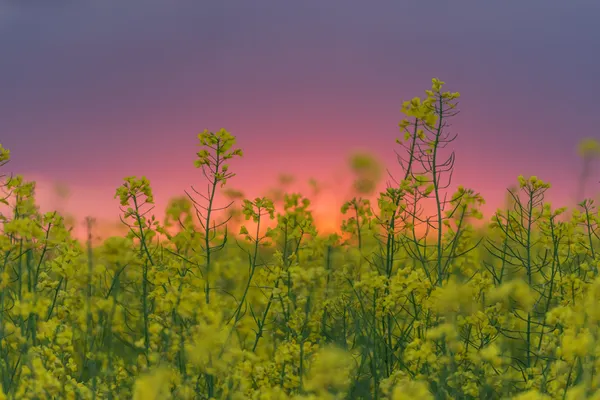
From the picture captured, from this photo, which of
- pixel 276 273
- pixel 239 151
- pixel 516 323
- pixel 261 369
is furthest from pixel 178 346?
pixel 516 323

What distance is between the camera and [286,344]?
12.4 feet

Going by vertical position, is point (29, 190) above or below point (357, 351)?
above

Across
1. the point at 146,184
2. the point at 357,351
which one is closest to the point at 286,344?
the point at 357,351

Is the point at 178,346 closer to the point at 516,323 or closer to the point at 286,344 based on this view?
the point at 286,344

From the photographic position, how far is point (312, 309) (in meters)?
4.59

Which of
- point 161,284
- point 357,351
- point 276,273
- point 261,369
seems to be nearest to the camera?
point 261,369

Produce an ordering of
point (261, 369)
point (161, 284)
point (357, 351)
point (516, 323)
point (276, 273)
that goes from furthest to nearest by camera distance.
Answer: point (516, 323) < point (357, 351) < point (276, 273) < point (161, 284) < point (261, 369)

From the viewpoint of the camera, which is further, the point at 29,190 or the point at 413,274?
the point at 29,190

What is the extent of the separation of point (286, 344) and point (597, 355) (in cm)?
166

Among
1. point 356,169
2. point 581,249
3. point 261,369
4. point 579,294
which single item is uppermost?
point 356,169

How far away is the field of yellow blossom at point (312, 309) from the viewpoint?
3100 mm

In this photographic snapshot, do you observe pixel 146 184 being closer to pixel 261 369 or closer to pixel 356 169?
pixel 261 369

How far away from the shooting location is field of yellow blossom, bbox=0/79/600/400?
3.10 meters

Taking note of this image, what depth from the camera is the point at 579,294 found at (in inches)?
173
